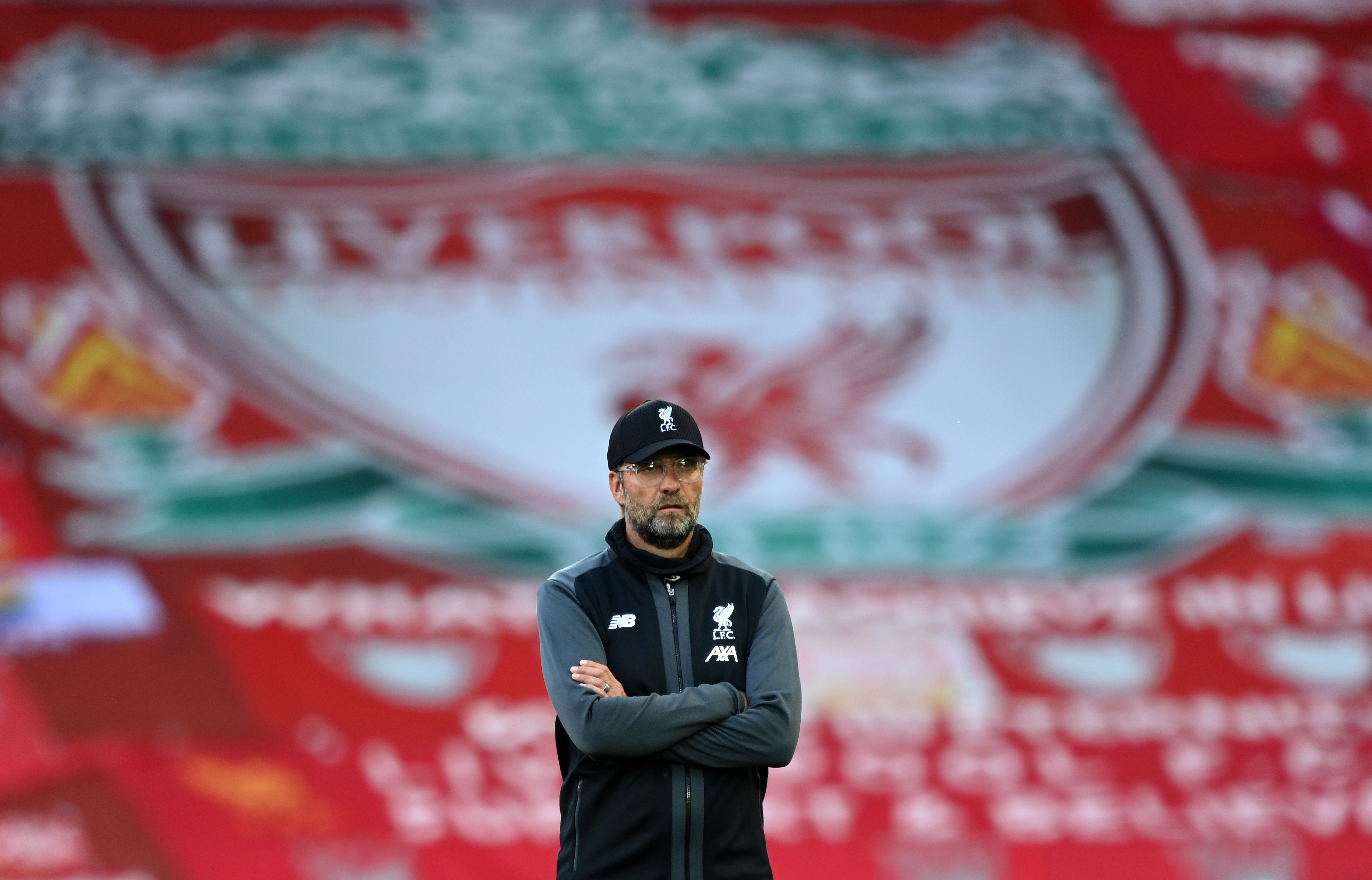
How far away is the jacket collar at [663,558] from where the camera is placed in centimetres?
220

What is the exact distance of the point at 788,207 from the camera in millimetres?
6148

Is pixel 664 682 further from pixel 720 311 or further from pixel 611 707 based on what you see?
pixel 720 311

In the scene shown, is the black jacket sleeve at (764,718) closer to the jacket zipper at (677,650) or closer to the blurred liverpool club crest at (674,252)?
the jacket zipper at (677,650)

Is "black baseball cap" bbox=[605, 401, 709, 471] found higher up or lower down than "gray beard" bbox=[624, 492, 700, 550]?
higher up

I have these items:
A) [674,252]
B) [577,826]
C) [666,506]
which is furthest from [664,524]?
[674,252]

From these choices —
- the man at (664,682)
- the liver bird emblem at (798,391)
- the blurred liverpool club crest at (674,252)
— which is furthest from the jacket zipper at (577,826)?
the liver bird emblem at (798,391)

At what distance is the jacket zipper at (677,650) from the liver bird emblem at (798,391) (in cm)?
363

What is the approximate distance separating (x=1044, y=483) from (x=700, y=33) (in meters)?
2.21

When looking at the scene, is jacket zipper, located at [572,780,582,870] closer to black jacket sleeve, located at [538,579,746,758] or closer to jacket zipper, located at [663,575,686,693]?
black jacket sleeve, located at [538,579,746,758]

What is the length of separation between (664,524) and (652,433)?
5.0 inches

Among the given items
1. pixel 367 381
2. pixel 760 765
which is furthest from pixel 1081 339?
pixel 760 765

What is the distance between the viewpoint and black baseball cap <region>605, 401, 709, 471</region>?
217 centimetres

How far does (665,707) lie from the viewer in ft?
6.92

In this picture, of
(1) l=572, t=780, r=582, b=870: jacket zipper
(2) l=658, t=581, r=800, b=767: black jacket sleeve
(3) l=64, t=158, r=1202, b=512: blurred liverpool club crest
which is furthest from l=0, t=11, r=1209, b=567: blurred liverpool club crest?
(1) l=572, t=780, r=582, b=870: jacket zipper
